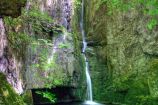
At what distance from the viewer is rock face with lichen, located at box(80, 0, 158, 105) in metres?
16.7

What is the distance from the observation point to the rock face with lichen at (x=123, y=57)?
54.9 ft

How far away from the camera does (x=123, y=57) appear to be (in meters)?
18.6

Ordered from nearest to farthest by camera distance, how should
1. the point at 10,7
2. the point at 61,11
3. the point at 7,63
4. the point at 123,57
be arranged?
1. the point at 10,7
2. the point at 7,63
3. the point at 61,11
4. the point at 123,57

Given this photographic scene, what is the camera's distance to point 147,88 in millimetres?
16453

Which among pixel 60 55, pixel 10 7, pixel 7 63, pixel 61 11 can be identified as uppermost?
pixel 61 11

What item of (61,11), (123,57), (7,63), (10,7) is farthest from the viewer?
(123,57)

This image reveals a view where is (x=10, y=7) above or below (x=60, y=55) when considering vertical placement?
above

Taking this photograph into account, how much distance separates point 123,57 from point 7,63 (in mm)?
10008

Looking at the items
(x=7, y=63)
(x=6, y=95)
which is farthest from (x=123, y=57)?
(x=6, y=95)

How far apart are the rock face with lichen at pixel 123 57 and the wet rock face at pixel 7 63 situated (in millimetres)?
6628

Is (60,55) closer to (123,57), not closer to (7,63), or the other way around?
(123,57)

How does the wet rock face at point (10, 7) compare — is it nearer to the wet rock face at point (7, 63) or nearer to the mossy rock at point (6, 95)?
the mossy rock at point (6, 95)

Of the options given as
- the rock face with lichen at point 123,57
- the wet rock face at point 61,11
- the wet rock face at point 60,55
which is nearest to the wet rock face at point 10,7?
the rock face with lichen at point 123,57

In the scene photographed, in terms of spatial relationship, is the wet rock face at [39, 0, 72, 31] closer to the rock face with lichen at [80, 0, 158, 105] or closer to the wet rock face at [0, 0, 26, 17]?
the rock face with lichen at [80, 0, 158, 105]
